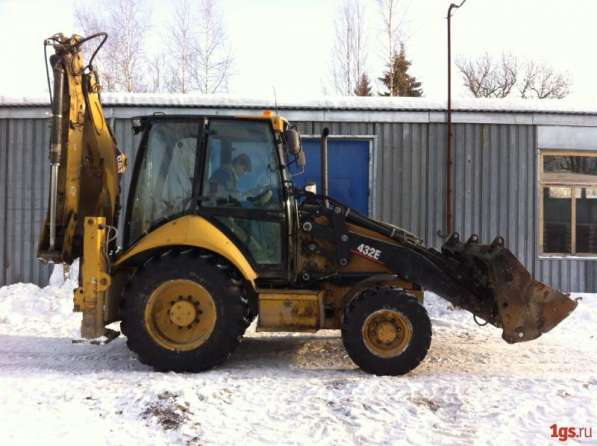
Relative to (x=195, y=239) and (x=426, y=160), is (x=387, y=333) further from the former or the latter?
(x=426, y=160)

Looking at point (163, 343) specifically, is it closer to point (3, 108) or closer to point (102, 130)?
point (102, 130)

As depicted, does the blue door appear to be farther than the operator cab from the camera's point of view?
Yes

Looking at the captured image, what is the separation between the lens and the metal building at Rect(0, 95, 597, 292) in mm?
9711

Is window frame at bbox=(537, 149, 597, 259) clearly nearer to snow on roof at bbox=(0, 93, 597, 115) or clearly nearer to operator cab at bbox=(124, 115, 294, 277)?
snow on roof at bbox=(0, 93, 597, 115)

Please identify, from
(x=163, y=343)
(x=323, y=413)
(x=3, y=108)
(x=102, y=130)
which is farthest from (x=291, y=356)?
(x=3, y=108)

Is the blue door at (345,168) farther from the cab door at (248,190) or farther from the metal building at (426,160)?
the cab door at (248,190)

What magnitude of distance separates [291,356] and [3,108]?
7.34 metres

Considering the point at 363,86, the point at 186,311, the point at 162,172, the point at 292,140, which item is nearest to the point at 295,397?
the point at 186,311

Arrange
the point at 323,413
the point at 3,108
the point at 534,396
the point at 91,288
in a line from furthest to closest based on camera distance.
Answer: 1. the point at 3,108
2. the point at 91,288
3. the point at 534,396
4. the point at 323,413

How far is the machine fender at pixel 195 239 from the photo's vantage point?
5.14 m

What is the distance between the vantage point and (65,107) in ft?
17.8

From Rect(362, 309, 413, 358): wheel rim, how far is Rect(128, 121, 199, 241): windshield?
7.37ft

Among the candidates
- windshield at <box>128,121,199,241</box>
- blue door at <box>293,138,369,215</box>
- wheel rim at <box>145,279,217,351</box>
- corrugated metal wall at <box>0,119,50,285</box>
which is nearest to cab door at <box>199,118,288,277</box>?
windshield at <box>128,121,199,241</box>

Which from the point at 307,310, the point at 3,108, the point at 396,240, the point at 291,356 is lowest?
the point at 291,356
